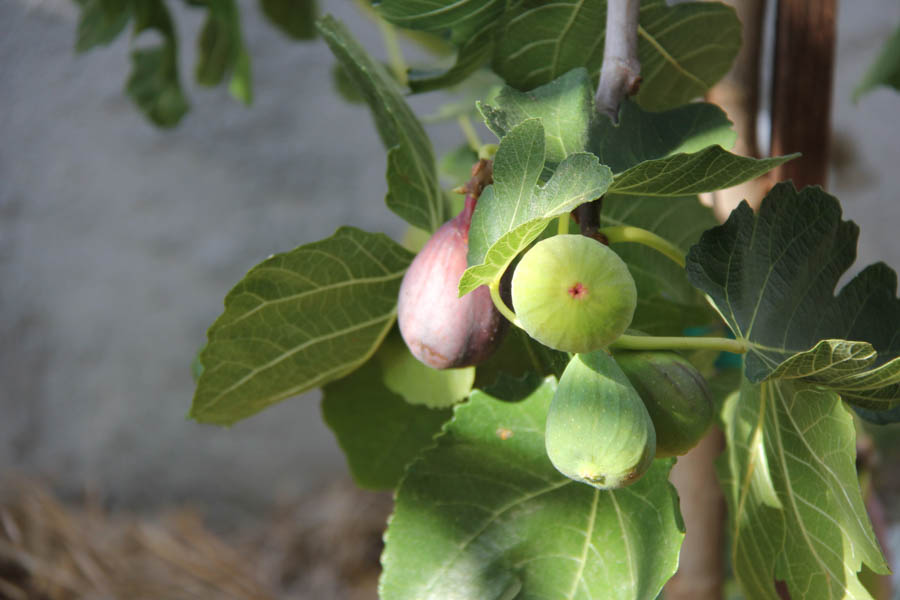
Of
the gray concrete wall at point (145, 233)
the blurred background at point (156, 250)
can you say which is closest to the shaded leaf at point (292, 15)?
the blurred background at point (156, 250)

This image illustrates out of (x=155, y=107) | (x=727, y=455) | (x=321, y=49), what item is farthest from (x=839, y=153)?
(x=727, y=455)

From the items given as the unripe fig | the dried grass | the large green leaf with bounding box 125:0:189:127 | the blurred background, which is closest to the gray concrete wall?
the blurred background

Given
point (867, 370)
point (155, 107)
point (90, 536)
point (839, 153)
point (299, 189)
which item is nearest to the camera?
point (867, 370)

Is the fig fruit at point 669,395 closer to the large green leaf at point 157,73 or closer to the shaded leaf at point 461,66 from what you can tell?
the shaded leaf at point 461,66

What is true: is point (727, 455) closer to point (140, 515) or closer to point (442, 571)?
point (442, 571)

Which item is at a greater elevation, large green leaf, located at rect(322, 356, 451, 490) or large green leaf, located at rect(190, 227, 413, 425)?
large green leaf, located at rect(190, 227, 413, 425)

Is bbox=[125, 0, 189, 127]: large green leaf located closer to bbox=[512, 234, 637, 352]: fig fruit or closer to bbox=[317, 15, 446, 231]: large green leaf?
bbox=[317, 15, 446, 231]: large green leaf
